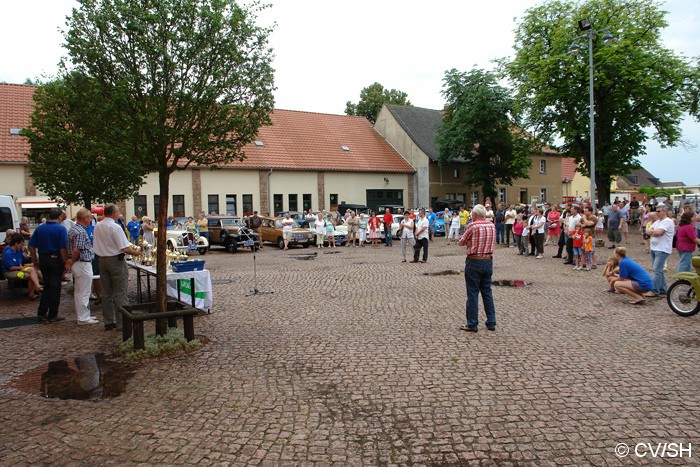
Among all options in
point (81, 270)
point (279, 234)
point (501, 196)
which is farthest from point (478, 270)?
point (501, 196)

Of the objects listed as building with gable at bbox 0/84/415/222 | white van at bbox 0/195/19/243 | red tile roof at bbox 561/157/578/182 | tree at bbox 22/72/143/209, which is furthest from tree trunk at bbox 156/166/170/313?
red tile roof at bbox 561/157/578/182

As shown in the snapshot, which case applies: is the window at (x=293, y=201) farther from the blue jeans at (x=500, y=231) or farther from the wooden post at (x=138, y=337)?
the wooden post at (x=138, y=337)

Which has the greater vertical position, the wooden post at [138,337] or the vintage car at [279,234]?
the vintage car at [279,234]

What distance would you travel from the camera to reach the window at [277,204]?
3859 cm

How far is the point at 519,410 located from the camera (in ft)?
16.3

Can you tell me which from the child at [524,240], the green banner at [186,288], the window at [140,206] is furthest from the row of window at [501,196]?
the green banner at [186,288]

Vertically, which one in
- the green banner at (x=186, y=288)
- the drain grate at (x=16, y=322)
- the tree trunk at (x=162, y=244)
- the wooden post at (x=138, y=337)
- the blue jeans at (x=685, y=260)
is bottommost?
the drain grate at (x=16, y=322)

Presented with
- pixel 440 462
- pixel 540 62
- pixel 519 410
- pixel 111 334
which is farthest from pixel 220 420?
pixel 540 62

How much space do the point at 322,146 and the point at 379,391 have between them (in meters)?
38.2

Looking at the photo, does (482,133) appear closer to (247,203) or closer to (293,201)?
(293,201)

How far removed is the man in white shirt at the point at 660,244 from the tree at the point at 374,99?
5038cm

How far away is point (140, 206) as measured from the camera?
33562 millimetres

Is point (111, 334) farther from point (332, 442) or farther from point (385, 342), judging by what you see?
point (332, 442)

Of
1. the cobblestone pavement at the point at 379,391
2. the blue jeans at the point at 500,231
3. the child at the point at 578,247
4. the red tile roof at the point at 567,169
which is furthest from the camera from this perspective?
the red tile roof at the point at 567,169
